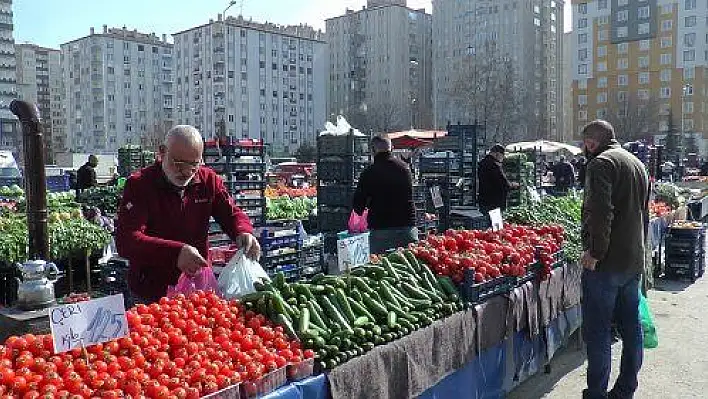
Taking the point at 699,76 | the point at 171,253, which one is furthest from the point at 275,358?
the point at 699,76

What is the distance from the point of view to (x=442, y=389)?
3807 mm

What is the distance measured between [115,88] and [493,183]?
99684 millimetres

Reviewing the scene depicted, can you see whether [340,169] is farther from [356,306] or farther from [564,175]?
[564,175]

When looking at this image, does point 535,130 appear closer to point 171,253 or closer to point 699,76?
point 699,76

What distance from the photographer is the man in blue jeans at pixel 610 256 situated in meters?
4.25

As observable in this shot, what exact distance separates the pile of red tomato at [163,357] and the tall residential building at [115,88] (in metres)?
97.5

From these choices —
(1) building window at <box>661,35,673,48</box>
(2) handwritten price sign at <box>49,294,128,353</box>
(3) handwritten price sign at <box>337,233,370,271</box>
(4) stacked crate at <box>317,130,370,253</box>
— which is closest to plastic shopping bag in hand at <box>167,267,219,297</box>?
(3) handwritten price sign at <box>337,233,370,271</box>

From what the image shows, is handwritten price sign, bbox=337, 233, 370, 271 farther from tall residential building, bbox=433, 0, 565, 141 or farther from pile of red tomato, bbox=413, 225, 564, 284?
tall residential building, bbox=433, 0, 565, 141

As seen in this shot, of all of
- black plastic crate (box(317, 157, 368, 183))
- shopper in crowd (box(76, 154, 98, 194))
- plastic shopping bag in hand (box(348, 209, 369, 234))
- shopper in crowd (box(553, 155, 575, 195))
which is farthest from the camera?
shopper in crowd (box(553, 155, 575, 195))

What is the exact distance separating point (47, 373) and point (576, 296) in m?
4.96

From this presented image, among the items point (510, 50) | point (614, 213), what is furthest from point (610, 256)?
point (510, 50)

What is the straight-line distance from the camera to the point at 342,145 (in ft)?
32.9

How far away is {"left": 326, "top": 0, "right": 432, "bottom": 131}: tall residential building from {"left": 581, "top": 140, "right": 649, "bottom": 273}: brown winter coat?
85.7 meters

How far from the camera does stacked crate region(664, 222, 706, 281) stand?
922 centimetres
